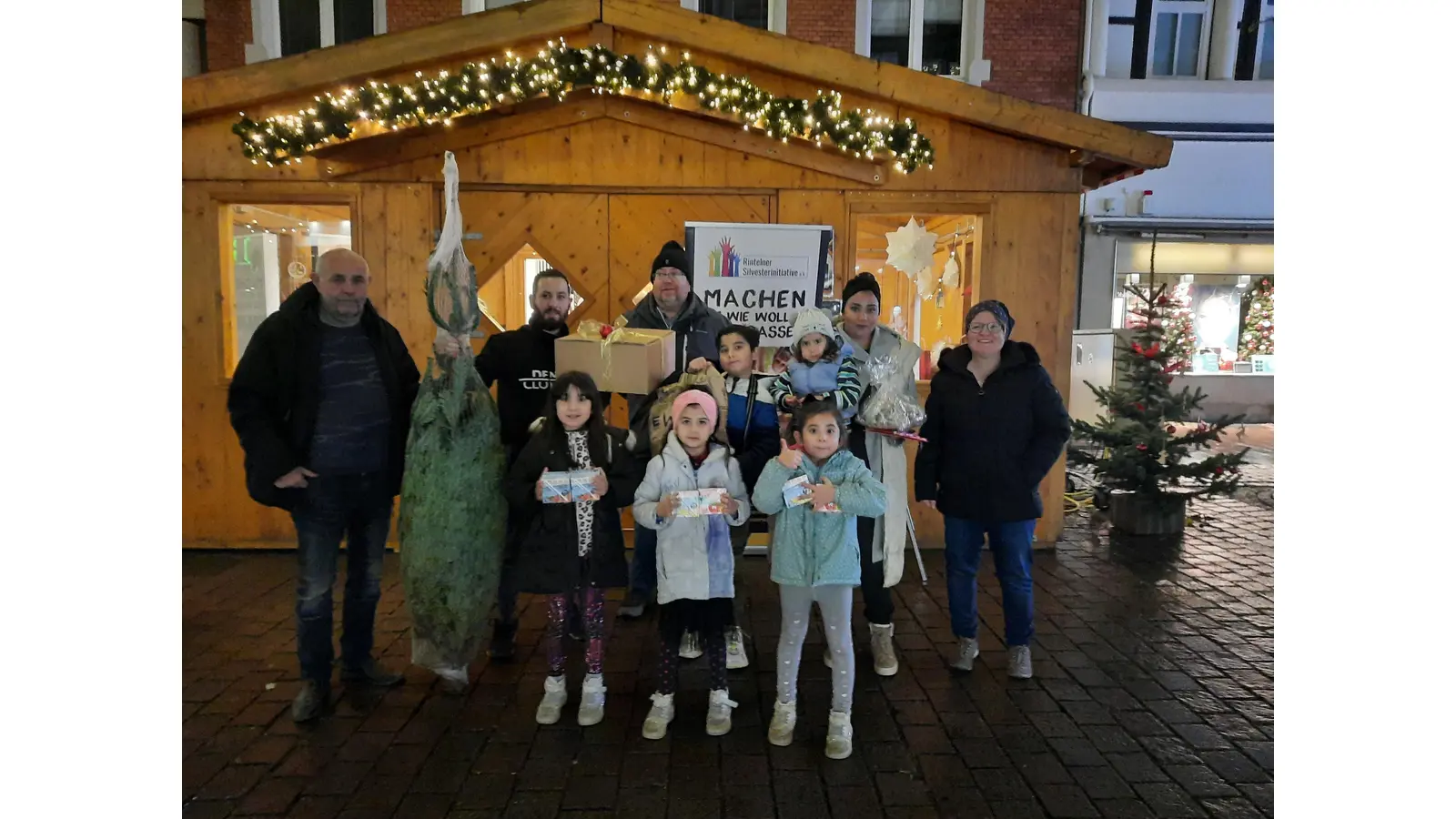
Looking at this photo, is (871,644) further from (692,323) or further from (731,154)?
(731,154)

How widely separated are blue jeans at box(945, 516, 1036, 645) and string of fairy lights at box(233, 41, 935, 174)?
9.82 ft

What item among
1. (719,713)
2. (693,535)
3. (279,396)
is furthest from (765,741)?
(279,396)

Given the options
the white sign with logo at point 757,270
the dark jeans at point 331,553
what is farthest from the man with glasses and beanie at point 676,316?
the white sign with logo at point 757,270

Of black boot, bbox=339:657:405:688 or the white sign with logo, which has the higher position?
the white sign with logo

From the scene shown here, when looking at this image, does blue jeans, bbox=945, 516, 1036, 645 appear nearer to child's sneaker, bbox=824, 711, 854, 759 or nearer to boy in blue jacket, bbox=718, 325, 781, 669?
boy in blue jacket, bbox=718, 325, 781, 669

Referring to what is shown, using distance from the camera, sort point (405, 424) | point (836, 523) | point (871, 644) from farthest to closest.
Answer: point (871, 644), point (405, 424), point (836, 523)

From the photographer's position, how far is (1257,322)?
15.4 meters

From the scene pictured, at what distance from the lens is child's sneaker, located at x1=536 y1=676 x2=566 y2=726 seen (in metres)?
3.83

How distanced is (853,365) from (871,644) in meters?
1.56

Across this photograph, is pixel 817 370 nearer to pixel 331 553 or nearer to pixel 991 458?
pixel 991 458

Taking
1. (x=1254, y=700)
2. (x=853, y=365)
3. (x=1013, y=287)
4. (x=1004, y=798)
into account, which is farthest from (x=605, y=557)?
(x=1013, y=287)

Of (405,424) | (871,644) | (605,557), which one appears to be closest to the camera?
(605,557)

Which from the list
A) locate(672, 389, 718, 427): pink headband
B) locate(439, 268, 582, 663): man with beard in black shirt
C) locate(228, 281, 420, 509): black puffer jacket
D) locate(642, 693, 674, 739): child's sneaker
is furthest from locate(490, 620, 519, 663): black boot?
locate(672, 389, 718, 427): pink headband

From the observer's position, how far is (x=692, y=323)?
4.79 m
